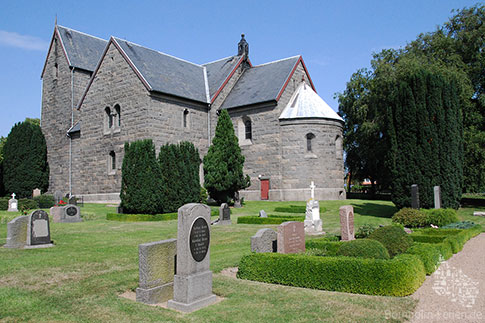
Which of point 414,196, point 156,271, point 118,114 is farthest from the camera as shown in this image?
point 118,114

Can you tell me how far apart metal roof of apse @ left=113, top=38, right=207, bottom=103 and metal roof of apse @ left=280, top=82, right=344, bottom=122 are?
7.48 metres

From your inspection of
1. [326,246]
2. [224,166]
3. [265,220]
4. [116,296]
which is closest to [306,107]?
[224,166]

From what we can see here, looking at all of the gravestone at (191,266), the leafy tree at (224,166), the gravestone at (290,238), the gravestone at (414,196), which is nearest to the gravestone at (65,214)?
the leafy tree at (224,166)

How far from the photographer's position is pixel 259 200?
32219 mm

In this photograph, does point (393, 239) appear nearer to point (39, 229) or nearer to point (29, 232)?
point (39, 229)

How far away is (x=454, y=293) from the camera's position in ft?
23.6

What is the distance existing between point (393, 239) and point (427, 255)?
3.03 ft

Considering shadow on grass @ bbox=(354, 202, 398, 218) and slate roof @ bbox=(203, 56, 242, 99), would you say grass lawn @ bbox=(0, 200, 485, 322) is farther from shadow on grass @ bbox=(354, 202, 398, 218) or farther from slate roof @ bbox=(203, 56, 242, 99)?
slate roof @ bbox=(203, 56, 242, 99)

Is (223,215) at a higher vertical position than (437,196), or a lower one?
lower

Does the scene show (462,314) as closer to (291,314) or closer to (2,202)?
(291,314)

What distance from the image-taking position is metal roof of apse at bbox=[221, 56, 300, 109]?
32.9 meters

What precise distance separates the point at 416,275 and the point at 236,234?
8.31m

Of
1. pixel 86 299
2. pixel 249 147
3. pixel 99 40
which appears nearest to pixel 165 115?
pixel 249 147

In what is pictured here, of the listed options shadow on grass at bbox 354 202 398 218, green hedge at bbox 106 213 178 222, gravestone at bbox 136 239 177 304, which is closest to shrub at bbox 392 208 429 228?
shadow on grass at bbox 354 202 398 218
